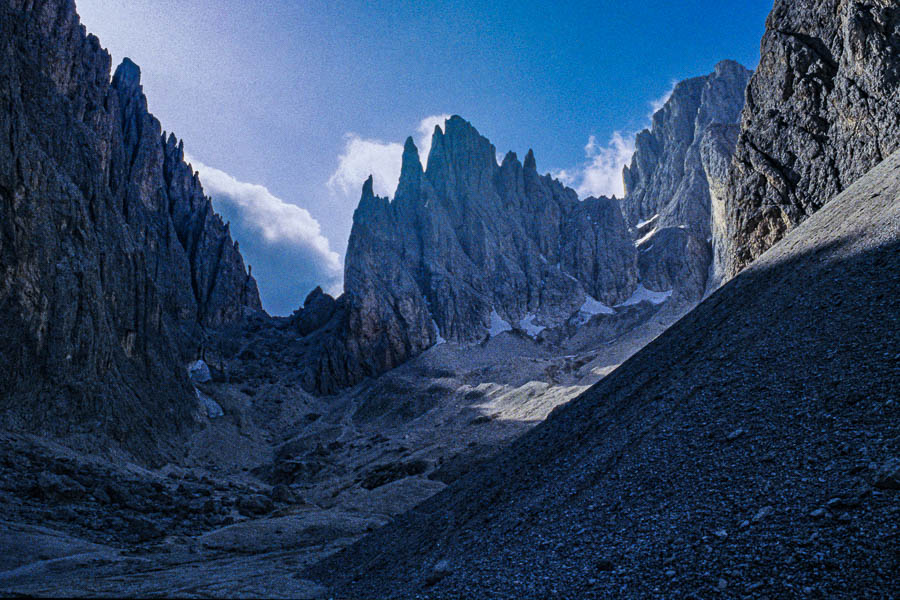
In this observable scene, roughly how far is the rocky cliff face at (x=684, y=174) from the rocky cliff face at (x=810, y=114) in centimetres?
4063

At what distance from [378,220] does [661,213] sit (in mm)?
85107

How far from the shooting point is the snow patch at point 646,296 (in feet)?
354

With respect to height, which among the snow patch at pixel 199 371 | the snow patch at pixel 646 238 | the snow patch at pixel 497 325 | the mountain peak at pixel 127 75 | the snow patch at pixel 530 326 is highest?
the mountain peak at pixel 127 75

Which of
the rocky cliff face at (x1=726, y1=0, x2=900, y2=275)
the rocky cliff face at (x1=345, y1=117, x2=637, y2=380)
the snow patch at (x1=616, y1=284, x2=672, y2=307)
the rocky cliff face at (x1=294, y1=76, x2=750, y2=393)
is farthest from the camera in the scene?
the snow patch at (x1=616, y1=284, x2=672, y2=307)

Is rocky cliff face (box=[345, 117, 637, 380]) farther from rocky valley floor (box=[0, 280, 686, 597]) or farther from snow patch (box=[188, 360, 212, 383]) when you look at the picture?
snow patch (box=[188, 360, 212, 383])

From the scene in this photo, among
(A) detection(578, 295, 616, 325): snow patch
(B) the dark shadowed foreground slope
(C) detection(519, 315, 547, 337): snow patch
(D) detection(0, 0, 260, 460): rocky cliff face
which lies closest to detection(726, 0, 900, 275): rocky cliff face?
(B) the dark shadowed foreground slope

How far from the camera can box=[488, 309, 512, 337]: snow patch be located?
10581 centimetres

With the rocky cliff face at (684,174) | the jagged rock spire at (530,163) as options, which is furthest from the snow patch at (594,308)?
the jagged rock spire at (530,163)

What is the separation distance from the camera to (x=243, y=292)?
112m

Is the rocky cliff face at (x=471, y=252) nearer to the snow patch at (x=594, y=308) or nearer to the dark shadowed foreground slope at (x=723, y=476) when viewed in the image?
the snow patch at (x=594, y=308)

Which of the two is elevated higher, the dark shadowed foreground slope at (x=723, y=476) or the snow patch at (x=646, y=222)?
the snow patch at (x=646, y=222)

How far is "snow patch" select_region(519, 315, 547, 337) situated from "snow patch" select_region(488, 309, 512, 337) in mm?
3558

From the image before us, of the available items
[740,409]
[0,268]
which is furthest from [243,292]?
[740,409]

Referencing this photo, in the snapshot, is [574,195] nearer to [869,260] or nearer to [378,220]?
[378,220]
